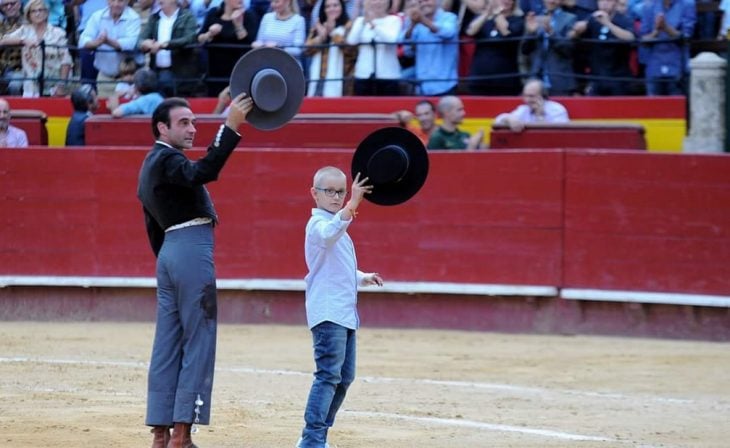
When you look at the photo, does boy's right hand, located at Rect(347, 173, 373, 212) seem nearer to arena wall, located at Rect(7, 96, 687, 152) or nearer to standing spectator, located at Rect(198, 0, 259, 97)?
arena wall, located at Rect(7, 96, 687, 152)

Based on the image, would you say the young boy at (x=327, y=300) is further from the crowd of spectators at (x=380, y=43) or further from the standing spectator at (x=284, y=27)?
the standing spectator at (x=284, y=27)

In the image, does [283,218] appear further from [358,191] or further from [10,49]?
[358,191]

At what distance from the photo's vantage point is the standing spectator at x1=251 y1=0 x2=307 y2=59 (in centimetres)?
1433

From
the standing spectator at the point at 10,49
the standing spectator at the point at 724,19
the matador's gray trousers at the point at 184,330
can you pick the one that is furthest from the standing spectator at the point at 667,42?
the matador's gray trousers at the point at 184,330

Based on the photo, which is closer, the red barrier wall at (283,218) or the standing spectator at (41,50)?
the red barrier wall at (283,218)

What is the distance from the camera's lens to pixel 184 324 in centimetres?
682

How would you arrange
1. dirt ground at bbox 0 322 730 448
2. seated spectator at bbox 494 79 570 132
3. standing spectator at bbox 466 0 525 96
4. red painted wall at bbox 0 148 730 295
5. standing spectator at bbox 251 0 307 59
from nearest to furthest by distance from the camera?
dirt ground at bbox 0 322 730 448 < red painted wall at bbox 0 148 730 295 < seated spectator at bbox 494 79 570 132 < standing spectator at bbox 466 0 525 96 < standing spectator at bbox 251 0 307 59

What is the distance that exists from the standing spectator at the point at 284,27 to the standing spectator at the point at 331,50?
0.13 meters

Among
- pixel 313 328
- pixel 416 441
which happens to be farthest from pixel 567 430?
pixel 313 328

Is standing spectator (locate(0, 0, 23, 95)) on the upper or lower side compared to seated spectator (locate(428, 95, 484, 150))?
upper

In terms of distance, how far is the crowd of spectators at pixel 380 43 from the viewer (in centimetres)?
1366

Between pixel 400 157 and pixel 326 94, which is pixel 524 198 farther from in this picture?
pixel 400 157

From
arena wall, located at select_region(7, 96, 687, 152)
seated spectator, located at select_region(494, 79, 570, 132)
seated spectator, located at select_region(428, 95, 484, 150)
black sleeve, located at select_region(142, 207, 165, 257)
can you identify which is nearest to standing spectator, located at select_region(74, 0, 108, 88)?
arena wall, located at select_region(7, 96, 687, 152)

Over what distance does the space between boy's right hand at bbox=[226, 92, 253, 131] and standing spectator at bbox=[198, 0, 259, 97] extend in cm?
768
